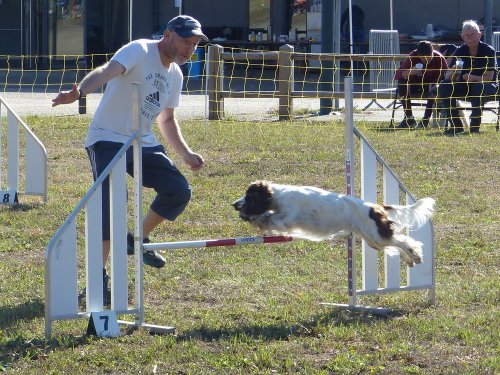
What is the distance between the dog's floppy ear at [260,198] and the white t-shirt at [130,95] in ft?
2.70

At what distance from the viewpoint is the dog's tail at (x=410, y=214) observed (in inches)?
214

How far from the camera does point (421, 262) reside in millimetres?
5469

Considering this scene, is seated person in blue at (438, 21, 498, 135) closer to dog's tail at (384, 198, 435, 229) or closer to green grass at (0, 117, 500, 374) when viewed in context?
green grass at (0, 117, 500, 374)

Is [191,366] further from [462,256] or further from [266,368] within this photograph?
[462,256]

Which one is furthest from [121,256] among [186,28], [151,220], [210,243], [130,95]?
[186,28]

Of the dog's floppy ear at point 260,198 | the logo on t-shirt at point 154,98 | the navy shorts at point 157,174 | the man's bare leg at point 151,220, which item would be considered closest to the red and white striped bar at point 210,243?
the dog's floppy ear at point 260,198

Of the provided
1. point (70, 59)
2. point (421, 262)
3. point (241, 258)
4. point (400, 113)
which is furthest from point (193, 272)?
point (70, 59)

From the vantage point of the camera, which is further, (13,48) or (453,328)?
(13,48)

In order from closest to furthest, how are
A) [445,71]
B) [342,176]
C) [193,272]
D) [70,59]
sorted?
[193,272] < [342,176] < [445,71] < [70,59]

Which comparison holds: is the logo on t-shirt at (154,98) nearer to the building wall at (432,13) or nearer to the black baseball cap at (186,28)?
the black baseball cap at (186,28)

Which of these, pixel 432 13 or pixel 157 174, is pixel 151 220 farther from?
pixel 432 13

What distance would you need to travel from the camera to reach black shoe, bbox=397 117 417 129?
14.2 metres

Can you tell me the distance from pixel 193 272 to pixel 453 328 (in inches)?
76.6

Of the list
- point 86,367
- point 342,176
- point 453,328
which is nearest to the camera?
point 86,367
